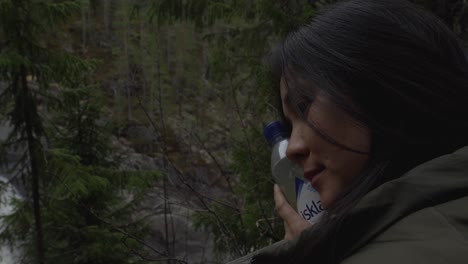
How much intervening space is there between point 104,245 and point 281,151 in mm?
6433

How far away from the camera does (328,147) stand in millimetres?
1056

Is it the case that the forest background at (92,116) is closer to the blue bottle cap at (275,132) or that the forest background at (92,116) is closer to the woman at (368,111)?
the blue bottle cap at (275,132)

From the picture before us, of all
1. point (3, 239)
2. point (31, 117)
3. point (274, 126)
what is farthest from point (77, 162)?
point (274, 126)

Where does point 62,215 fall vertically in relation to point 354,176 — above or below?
below

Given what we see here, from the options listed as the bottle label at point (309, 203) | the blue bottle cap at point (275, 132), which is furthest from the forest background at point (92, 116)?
the bottle label at point (309, 203)

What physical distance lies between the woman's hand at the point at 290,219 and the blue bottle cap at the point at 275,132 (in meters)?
0.23

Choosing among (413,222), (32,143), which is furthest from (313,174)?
(32,143)

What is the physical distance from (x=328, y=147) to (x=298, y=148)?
0.08 meters

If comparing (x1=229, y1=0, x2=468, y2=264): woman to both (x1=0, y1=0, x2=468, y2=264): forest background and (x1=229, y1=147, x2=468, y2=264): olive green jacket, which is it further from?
(x1=0, y1=0, x2=468, y2=264): forest background

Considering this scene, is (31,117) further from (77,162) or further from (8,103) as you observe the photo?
(77,162)

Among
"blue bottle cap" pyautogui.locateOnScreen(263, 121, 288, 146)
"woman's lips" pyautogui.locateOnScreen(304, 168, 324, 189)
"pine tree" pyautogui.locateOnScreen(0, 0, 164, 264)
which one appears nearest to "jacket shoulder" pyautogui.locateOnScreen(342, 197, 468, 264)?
"woman's lips" pyautogui.locateOnScreen(304, 168, 324, 189)

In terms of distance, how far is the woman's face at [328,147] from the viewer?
1031mm

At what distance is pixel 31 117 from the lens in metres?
6.41

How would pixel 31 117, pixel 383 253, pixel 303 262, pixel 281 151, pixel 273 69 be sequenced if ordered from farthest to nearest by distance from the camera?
pixel 31 117 < pixel 281 151 < pixel 273 69 < pixel 303 262 < pixel 383 253
